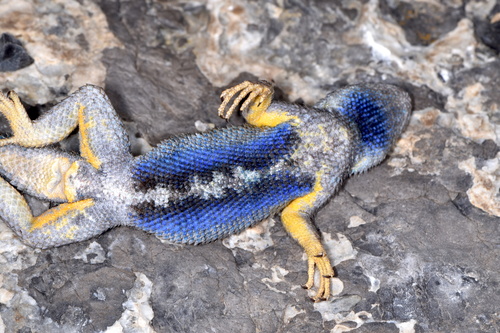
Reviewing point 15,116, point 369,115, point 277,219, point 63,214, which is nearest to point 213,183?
point 277,219

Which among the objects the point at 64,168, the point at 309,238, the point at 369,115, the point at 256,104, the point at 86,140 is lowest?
the point at 309,238

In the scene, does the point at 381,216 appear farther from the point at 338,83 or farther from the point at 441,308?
the point at 338,83

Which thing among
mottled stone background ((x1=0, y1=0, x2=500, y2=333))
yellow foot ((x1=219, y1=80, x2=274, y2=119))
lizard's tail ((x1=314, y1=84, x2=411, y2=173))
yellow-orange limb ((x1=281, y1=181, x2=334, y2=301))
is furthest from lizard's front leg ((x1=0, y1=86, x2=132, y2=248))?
lizard's tail ((x1=314, y1=84, x2=411, y2=173))

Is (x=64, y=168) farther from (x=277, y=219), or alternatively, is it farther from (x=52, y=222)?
(x=277, y=219)

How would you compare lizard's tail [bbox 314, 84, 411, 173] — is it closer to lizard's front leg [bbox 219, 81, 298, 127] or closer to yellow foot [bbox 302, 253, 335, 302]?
lizard's front leg [bbox 219, 81, 298, 127]

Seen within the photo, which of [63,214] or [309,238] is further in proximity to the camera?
[309,238]

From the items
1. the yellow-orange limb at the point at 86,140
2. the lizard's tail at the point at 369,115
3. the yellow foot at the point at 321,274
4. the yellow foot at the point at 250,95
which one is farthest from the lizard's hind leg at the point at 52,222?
the lizard's tail at the point at 369,115

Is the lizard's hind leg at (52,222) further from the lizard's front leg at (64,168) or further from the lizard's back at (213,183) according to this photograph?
the lizard's back at (213,183)

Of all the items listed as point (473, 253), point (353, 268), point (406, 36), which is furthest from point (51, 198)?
point (406, 36)
